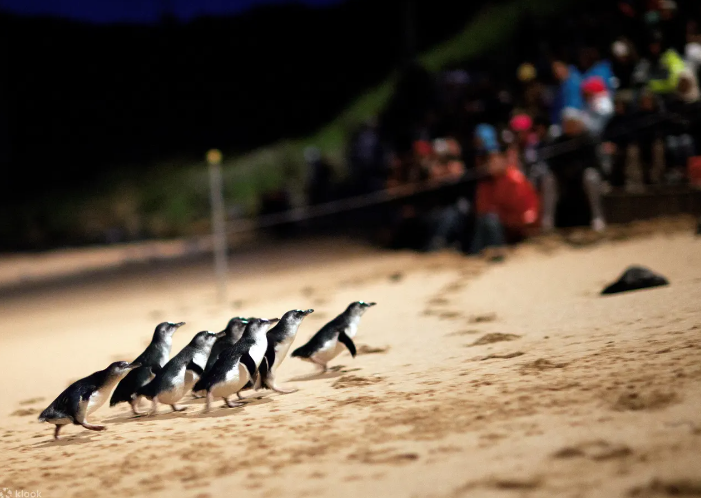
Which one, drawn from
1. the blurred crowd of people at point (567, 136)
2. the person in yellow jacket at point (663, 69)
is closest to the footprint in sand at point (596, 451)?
the blurred crowd of people at point (567, 136)

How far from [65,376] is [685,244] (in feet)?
22.0

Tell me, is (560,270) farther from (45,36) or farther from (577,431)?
(45,36)

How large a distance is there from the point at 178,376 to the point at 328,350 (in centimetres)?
116

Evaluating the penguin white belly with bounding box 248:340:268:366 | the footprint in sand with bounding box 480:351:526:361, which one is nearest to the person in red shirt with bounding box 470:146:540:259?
the footprint in sand with bounding box 480:351:526:361

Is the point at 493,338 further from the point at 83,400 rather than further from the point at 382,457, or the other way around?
the point at 83,400

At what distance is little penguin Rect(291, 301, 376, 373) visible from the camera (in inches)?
232

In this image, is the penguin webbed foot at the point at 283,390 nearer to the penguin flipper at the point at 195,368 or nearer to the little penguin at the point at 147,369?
the penguin flipper at the point at 195,368

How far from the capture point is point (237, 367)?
5160 millimetres

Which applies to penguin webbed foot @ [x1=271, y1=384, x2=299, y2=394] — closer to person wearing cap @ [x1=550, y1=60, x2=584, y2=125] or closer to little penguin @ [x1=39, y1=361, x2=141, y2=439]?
little penguin @ [x1=39, y1=361, x2=141, y2=439]

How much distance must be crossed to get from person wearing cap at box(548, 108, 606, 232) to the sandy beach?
2.66 meters

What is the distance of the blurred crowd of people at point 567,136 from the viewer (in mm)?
11562

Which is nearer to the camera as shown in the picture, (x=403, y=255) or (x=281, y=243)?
(x=403, y=255)

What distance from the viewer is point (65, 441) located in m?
5.00

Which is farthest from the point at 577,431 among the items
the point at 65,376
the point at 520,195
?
the point at 520,195
